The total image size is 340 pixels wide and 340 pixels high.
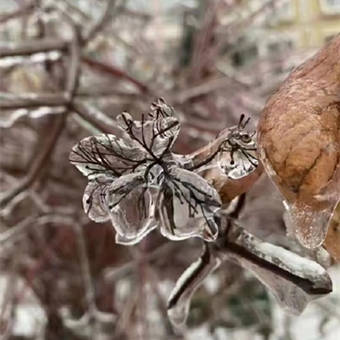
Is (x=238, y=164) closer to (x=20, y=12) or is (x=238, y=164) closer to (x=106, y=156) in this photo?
(x=106, y=156)

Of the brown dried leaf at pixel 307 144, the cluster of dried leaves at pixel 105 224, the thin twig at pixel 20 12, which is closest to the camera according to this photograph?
the brown dried leaf at pixel 307 144

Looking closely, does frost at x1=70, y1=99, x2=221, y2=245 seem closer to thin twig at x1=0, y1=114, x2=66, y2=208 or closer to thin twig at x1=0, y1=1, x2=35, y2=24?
thin twig at x1=0, y1=114, x2=66, y2=208

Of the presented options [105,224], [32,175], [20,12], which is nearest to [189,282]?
[32,175]

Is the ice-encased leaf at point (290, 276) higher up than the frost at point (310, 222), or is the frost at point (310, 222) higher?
the frost at point (310, 222)

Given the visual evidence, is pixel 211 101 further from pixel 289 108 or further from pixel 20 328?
pixel 289 108

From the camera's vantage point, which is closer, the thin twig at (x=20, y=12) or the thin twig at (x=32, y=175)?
the thin twig at (x=32, y=175)

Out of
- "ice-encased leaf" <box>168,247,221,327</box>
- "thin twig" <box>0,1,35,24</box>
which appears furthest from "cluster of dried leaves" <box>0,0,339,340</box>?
"ice-encased leaf" <box>168,247,221,327</box>

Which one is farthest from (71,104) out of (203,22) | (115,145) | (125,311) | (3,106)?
(203,22)

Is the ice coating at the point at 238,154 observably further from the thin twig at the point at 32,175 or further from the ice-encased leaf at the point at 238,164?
the thin twig at the point at 32,175

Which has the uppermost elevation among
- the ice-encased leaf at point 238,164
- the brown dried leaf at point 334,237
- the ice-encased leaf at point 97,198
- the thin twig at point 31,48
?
the thin twig at point 31,48

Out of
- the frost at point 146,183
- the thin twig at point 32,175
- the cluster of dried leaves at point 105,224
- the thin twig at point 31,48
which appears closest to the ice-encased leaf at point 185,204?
the frost at point 146,183
